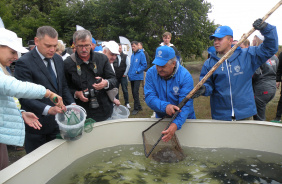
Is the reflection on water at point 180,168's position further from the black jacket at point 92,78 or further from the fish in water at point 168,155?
the black jacket at point 92,78

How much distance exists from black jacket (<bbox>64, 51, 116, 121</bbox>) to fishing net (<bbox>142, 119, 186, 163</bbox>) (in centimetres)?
66

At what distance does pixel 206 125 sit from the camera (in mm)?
3391

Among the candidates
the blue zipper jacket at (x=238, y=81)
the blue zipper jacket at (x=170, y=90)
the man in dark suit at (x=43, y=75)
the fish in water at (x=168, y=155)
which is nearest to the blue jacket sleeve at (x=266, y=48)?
the blue zipper jacket at (x=238, y=81)

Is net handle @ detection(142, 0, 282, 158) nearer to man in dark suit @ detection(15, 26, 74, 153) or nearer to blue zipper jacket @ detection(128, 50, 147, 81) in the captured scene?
man in dark suit @ detection(15, 26, 74, 153)

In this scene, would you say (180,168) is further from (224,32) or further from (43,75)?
(43,75)

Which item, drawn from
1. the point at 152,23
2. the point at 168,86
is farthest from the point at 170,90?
the point at 152,23

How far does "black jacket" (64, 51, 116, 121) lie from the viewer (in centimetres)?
324

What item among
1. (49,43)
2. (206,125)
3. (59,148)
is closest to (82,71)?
(49,43)

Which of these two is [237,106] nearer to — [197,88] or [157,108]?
[197,88]

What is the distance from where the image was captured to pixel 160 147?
344 cm

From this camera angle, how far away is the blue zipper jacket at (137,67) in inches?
282

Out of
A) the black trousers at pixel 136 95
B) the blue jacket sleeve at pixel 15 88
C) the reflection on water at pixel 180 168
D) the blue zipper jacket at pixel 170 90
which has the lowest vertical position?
the reflection on water at pixel 180 168

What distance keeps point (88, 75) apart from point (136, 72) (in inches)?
154

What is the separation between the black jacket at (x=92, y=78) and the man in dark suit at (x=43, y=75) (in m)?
0.22
